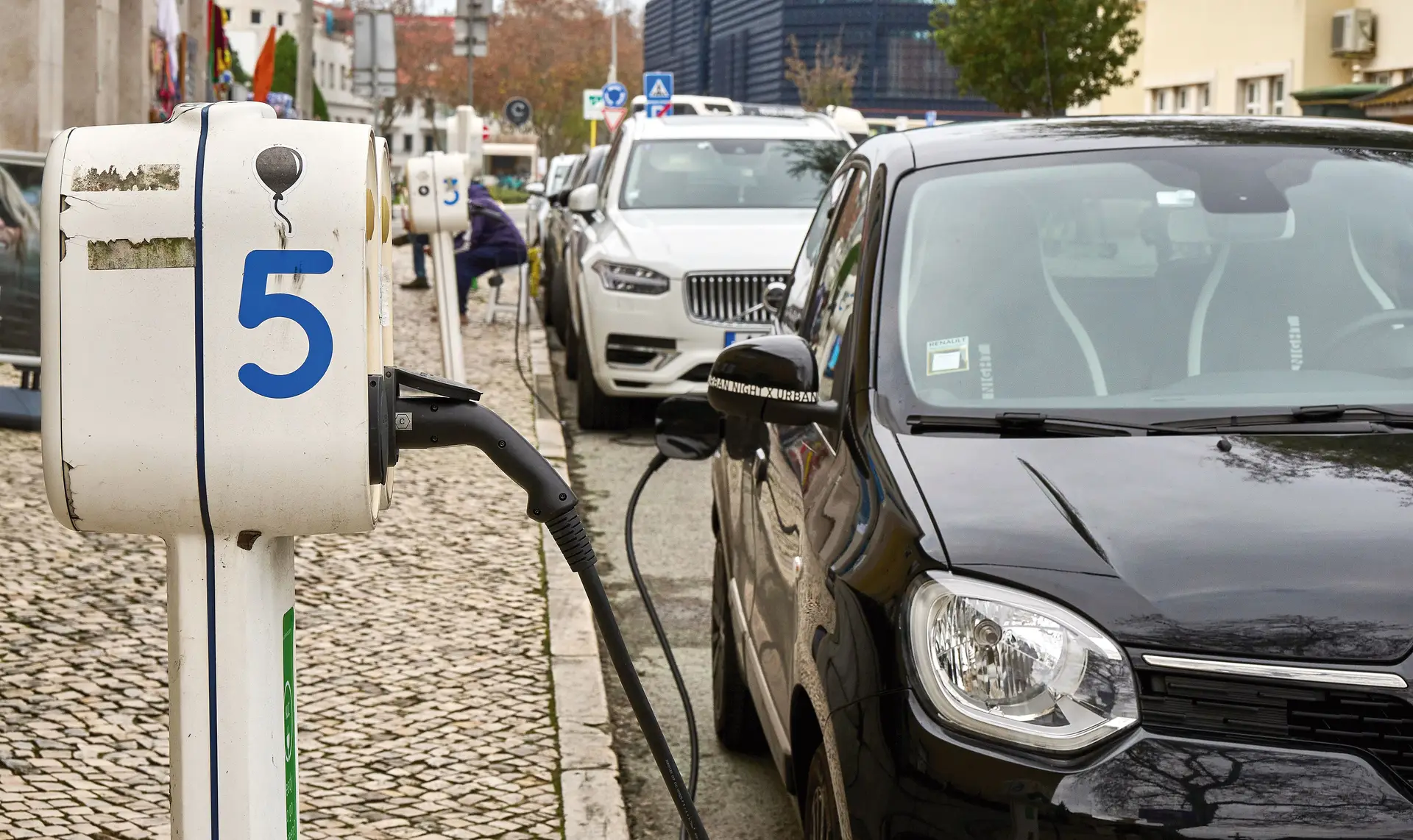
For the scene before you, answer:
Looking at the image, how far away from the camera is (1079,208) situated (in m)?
3.75

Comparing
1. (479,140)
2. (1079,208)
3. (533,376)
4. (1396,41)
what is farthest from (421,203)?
(1396,41)

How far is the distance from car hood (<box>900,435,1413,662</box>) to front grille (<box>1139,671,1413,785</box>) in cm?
5

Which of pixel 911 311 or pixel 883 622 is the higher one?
pixel 911 311

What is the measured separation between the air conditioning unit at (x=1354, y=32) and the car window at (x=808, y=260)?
32.9 m

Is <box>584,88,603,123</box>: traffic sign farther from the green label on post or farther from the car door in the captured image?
the green label on post

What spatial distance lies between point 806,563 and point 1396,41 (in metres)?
34.7

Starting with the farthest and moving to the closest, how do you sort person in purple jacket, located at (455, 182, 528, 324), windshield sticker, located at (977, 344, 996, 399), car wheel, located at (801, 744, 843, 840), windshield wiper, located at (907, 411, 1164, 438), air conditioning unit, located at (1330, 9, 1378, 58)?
air conditioning unit, located at (1330, 9, 1378, 58), person in purple jacket, located at (455, 182, 528, 324), windshield sticker, located at (977, 344, 996, 399), windshield wiper, located at (907, 411, 1164, 438), car wheel, located at (801, 744, 843, 840)

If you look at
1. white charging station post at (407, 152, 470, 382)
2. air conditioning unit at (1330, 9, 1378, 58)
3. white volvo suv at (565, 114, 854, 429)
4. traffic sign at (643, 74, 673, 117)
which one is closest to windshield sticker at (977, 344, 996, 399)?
white volvo suv at (565, 114, 854, 429)

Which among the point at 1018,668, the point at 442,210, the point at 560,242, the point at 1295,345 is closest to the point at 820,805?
the point at 1018,668

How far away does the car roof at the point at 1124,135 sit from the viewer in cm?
391

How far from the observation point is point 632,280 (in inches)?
423

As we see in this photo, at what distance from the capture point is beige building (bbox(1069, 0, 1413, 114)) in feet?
115

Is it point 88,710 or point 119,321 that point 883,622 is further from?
point 88,710

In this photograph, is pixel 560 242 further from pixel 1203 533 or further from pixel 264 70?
pixel 1203 533
